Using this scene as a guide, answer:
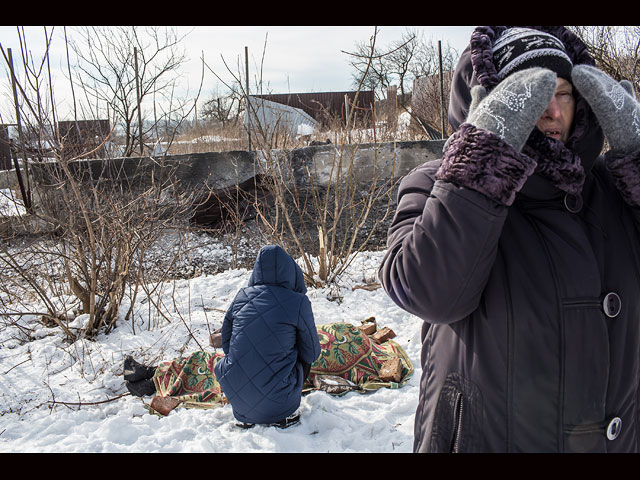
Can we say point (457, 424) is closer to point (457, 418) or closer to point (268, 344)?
point (457, 418)

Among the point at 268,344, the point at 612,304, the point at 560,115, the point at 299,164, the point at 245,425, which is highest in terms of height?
the point at 299,164

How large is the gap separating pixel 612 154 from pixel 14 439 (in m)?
3.57

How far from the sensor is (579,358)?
1041 mm

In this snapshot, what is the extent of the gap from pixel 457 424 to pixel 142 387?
9.94 feet

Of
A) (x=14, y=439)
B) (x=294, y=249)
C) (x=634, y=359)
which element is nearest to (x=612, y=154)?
(x=634, y=359)

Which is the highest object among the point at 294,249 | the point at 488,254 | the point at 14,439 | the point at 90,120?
the point at 90,120

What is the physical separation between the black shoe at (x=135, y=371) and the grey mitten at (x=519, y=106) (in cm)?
335

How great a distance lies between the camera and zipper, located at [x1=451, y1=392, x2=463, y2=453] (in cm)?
109

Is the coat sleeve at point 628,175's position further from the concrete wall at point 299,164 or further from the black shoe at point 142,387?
the concrete wall at point 299,164

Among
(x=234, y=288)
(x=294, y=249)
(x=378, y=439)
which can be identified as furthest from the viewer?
(x=294, y=249)

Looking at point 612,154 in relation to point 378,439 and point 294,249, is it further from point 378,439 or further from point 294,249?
point 294,249

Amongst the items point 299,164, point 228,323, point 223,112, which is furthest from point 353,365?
point 223,112

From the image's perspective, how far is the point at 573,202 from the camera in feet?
3.69

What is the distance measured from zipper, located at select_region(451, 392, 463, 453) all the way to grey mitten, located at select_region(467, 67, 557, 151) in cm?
60
